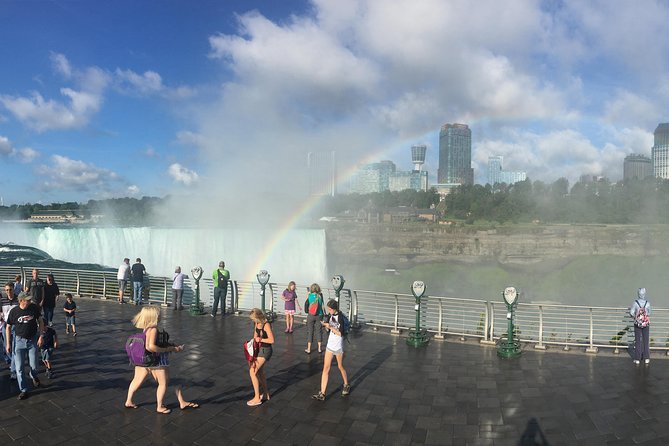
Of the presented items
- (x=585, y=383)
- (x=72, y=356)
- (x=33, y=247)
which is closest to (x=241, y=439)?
(x=72, y=356)

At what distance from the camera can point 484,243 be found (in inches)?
3100

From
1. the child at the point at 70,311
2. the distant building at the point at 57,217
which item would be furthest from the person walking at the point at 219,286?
Result: the distant building at the point at 57,217

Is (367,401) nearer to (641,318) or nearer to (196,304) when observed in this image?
(641,318)

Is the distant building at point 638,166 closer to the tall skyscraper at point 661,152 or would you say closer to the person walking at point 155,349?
the tall skyscraper at point 661,152

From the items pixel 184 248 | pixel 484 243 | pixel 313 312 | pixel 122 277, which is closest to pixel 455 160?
pixel 484 243

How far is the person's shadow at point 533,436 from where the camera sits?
5.45 m

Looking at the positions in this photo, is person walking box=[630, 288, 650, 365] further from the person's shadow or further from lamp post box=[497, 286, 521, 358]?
the person's shadow

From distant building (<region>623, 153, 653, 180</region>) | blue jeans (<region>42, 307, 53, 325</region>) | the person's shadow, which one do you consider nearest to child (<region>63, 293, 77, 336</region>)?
blue jeans (<region>42, 307, 53, 325</region>)

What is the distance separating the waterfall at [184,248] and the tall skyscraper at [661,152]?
598 ft

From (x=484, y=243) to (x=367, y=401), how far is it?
7717 centimetres

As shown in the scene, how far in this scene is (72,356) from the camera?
8820 millimetres

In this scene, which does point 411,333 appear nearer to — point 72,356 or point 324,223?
point 72,356

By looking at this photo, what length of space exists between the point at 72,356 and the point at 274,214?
7522 cm

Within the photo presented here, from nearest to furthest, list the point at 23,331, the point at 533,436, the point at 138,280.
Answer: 1. the point at 533,436
2. the point at 23,331
3. the point at 138,280
